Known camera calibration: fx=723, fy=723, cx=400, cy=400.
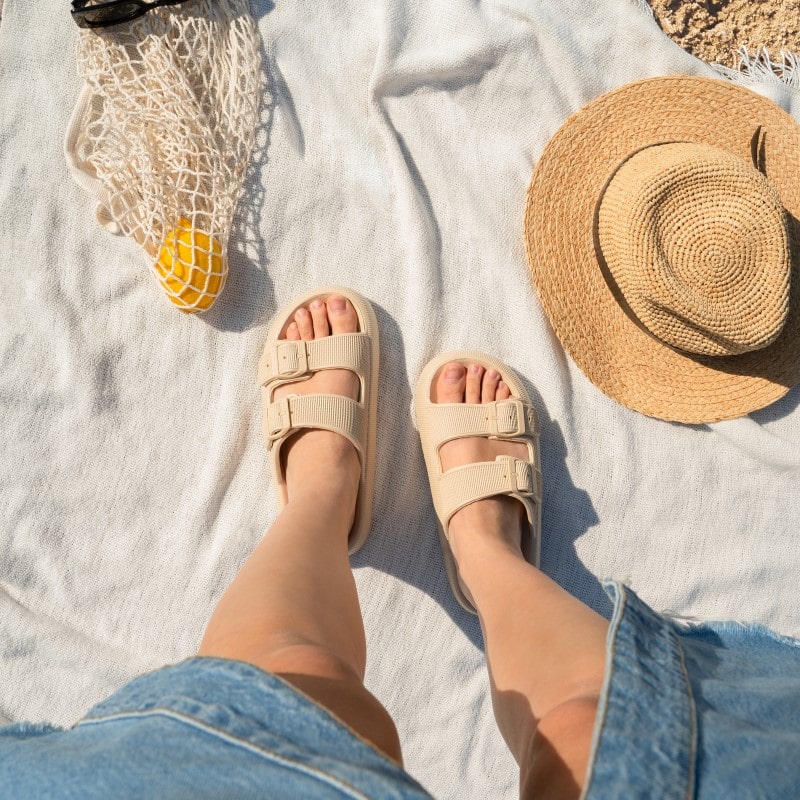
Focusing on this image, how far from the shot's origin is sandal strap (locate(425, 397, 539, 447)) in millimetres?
1150

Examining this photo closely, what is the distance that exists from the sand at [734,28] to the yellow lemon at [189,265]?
2.93ft

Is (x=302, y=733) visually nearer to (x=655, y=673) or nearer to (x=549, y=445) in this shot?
(x=655, y=673)

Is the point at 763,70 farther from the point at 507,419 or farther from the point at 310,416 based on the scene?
the point at 310,416

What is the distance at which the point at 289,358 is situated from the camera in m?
1.14

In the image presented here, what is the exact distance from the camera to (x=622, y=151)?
3.75ft

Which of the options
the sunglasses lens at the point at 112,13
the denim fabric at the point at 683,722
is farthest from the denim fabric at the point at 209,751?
the sunglasses lens at the point at 112,13

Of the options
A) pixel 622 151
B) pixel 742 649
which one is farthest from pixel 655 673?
pixel 622 151

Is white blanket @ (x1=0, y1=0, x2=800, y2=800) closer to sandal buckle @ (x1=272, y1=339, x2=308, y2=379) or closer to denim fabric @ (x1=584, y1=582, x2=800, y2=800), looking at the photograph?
sandal buckle @ (x1=272, y1=339, x2=308, y2=379)

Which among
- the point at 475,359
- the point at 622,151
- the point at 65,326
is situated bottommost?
the point at 475,359

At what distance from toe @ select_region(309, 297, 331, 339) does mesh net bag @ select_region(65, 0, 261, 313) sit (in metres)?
0.15

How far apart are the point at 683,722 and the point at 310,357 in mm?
763

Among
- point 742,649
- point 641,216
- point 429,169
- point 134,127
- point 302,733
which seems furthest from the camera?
point 429,169

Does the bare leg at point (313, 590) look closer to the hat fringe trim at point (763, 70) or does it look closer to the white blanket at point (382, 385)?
the white blanket at point (382, 385)

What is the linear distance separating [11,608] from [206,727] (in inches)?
29.4
